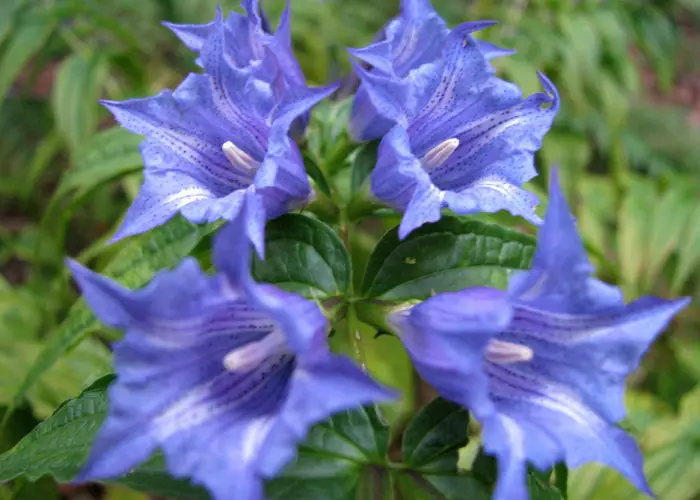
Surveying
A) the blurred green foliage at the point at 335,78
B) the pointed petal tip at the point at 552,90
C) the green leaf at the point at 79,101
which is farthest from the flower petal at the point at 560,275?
the green leaf at the point at 79,101

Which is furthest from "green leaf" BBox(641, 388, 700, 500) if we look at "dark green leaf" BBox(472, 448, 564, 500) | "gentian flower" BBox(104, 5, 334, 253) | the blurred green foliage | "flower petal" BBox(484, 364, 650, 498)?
"gentian flower" BBox(104, 5, 334, 253)

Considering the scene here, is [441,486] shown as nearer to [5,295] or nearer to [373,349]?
[373,349]

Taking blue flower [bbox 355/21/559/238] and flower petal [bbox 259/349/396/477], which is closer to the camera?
flower petal [bbox 259/349/396/477]

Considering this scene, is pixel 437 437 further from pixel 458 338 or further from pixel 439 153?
pixel 439 153

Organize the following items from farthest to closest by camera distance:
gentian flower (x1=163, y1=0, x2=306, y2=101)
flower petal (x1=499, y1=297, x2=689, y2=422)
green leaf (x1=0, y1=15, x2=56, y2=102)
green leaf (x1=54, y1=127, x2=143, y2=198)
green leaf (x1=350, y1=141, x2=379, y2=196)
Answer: green leaf (x1=0, y1=15, x2=56, y2=102) < green leaf (x1=54, y1=127, x2=143, y2=198) < green leaf (x1=350, y1=141, x2=379, y2=196) < gentian flower (x1=163, y1=0, x2=306, y2=101) < flower petal (x1=499, y1=297, x2=689, y2=422)

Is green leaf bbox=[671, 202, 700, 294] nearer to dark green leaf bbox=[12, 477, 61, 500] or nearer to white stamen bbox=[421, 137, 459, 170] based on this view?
white stamen bbox=[421, 137, 459, 170]

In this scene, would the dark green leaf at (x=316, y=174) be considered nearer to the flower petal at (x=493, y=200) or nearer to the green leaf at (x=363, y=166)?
the green leaf at (x=363, y=166)

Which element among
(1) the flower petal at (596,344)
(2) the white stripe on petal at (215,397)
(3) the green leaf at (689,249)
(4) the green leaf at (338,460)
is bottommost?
(3) the green leaf at (689,249)
